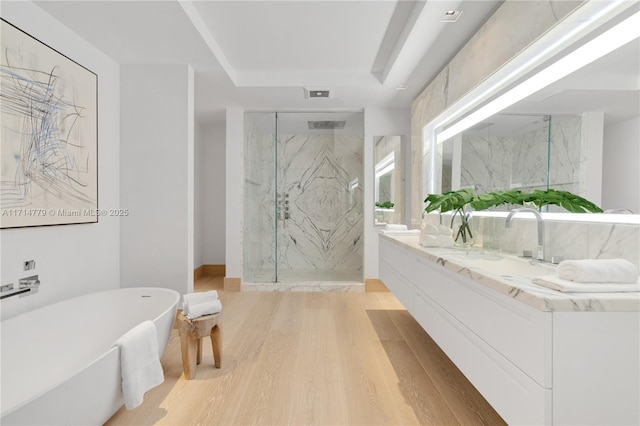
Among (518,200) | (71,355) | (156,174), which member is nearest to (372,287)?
(518,200)

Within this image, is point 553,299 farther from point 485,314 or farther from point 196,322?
point 196,322

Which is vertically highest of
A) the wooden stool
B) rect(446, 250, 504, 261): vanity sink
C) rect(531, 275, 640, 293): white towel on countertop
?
rect(531, 275, 640, 293): white towel on countertop

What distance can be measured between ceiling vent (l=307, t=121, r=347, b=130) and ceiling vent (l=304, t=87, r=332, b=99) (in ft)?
2.63

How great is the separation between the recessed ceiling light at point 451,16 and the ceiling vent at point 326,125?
2.49m

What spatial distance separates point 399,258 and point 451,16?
5.82ft

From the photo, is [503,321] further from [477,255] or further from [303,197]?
[303,197]

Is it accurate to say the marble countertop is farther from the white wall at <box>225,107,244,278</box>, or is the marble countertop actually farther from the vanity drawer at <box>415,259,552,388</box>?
the white wall at <box>225,107,244,278</box>

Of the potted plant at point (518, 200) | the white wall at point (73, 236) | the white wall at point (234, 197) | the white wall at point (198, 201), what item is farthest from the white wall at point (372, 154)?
the white wall at point (73, 236)

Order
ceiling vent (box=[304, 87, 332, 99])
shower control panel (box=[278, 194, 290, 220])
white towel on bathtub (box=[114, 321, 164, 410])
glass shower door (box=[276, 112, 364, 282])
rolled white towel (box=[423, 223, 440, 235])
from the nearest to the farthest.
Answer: white towel on bathtub (box=[114, 321, 164, 410]) → rolled white towel (box=[423, 223, 440, 235]) → ceiling vent (box=[304, 87, 332, 99]) → glass shower door (box=[276, 112, 364, 282]) → shower control panel (box=[278, 194, 290, 220])

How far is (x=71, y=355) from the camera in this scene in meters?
2.08

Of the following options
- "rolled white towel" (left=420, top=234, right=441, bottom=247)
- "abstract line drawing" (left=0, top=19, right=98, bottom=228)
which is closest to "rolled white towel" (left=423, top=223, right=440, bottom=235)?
"rolled white towel" (left=420, top=234, right=441, bottom=247)

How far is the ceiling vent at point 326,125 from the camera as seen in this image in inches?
192

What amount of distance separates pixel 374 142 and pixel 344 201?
3.32 ft

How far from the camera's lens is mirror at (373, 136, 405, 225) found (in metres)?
4.55
